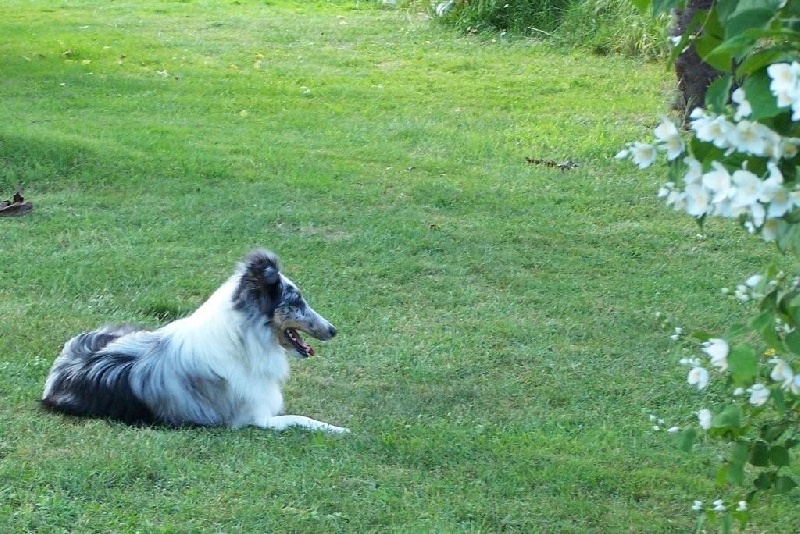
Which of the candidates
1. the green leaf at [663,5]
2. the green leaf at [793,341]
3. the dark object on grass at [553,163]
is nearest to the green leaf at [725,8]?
the green leaf at [663,5]

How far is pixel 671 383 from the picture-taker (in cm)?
568

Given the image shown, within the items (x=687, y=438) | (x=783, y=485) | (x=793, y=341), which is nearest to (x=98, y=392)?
(x=687, y=438)

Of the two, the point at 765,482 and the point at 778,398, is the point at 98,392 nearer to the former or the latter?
the point at 765,482

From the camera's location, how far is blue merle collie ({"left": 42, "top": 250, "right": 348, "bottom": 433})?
514 cm

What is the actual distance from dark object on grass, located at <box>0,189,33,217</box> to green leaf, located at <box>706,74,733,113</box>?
6965 mm

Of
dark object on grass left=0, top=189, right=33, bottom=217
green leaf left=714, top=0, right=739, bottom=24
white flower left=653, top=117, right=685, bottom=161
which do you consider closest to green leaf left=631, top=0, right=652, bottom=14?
green leaf left=714, top=0, right=739, bottom=24

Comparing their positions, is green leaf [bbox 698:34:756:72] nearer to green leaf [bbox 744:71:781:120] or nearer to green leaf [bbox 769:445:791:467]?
green leaf [bbox 744:71:781:120]

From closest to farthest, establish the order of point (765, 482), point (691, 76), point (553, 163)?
point (765, 482)
point (553, 163)
point (691, 76)

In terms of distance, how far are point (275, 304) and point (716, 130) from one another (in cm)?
362

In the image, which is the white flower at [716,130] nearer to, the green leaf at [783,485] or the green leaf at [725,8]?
the green leaf at [725,8]

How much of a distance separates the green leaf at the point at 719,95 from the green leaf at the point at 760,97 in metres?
0.13

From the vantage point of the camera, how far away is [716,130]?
187 cm

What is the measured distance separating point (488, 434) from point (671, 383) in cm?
121

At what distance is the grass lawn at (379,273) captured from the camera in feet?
14.3
